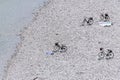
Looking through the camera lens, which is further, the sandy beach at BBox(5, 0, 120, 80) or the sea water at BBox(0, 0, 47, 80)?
the sea water at BBox(0, 0, 47, 80)

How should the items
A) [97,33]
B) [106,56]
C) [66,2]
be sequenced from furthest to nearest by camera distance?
1. [66,2]
2. [97,33]
3. [106,56]

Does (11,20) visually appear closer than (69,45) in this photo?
No

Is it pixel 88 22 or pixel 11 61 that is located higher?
pixel 88 22

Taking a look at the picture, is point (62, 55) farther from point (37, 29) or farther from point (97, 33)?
point (37, 29)

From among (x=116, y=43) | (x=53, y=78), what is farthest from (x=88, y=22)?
(x=53, y=78)

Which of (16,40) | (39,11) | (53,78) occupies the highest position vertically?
(39,11)
